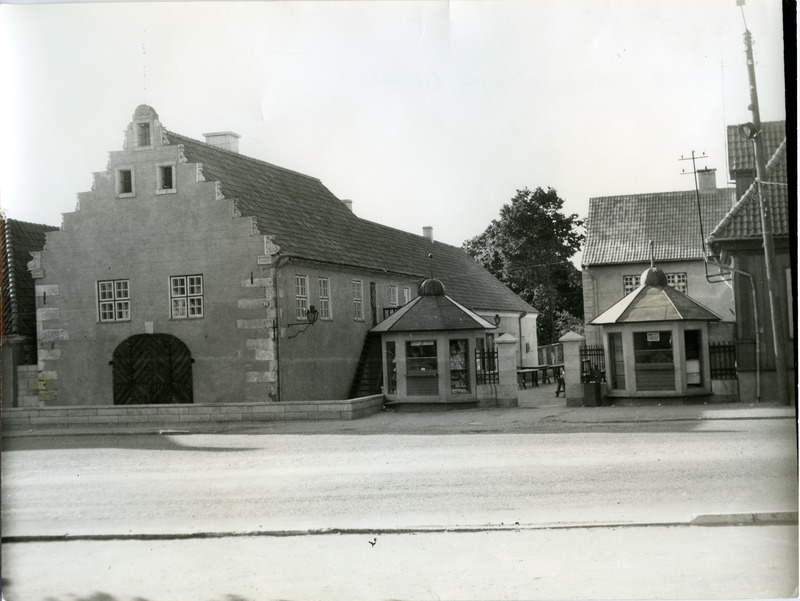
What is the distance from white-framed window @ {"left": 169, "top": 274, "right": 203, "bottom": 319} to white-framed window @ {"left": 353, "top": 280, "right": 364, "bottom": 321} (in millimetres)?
4363

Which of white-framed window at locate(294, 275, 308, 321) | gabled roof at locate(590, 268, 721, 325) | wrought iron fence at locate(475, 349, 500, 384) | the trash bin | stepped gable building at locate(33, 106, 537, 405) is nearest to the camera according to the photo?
stepped gable building at locate(33, 106, 537, 405)

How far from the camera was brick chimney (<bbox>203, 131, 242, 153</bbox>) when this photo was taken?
8345 millimetres

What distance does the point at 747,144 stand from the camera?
7.90 m

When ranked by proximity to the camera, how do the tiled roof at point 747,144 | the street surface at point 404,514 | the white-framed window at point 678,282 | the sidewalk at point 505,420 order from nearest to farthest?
the street surface at point 404,514
the tiled roof at point 747,144
the sidewalk at point 505,420
the white-framed window at point 678,282

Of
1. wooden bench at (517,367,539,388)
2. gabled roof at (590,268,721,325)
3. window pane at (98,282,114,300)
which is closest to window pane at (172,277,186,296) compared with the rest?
window pane at (98,282,114,300)

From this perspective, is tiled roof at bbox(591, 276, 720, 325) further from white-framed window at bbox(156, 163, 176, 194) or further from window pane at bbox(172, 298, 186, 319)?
white-framed window at bbox(156, 163, 176, 194)

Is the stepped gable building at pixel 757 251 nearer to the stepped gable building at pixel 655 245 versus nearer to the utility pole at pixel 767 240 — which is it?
the utility pole at pixel 767 240

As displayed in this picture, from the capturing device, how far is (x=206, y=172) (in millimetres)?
9570

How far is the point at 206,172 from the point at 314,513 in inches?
177

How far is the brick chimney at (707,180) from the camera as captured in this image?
8.16 m

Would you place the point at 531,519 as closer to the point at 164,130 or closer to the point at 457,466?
the point at 457,466

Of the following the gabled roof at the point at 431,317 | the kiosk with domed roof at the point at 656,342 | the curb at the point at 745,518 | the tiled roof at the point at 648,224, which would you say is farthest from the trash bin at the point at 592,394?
the curb at the point at 745,518

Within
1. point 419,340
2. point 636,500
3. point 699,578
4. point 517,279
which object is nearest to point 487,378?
point 419,340

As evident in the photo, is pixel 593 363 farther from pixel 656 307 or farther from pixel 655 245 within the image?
pixel 655 245
